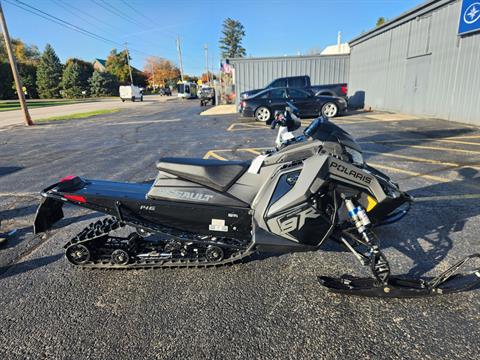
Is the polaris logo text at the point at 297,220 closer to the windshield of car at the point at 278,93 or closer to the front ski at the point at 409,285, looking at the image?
the front ski at the point at 409,285

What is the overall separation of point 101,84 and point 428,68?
207 ft

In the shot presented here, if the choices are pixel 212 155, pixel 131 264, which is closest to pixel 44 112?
pixel 212 155

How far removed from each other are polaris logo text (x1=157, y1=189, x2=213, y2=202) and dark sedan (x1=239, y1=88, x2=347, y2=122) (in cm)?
1143

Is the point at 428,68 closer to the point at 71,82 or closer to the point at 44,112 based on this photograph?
the point at 44,112

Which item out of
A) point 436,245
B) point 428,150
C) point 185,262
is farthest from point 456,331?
point 428,150

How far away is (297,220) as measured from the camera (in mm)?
2561

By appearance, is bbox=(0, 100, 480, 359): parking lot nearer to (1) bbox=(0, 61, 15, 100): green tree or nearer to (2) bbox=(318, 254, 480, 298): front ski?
(2) bbox=(318, 254, 480, 298): front ski

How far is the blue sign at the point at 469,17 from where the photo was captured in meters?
9.92

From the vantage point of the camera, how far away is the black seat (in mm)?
2695

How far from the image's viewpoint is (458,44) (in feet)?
35.7

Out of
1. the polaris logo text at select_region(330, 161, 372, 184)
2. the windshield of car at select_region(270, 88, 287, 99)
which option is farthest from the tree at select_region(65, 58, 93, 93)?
the polaris logo text at select_region(330, 161, 372, 184)

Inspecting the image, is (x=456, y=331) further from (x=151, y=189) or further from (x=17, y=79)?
(x=17, y=79)

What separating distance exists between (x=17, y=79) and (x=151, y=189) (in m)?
19.1

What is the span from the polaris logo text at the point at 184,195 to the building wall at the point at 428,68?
11026 mm
